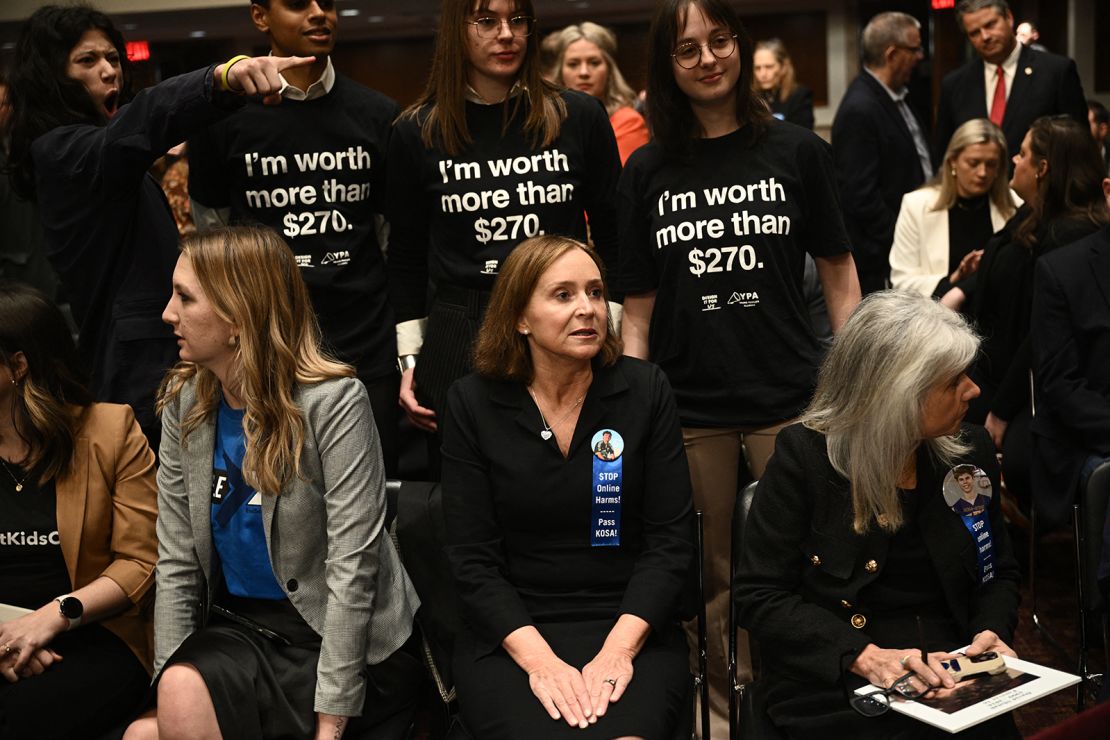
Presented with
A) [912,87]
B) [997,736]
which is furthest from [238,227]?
[912,87]

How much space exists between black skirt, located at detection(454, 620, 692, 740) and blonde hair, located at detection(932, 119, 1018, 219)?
310 cm

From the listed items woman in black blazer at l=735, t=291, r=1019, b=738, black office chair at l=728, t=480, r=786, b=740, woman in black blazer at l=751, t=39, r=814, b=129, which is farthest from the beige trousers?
woman in black blazer at l=751, t=39, r=814, b=129

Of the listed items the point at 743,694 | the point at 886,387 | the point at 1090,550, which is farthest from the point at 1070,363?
the point at 743,694

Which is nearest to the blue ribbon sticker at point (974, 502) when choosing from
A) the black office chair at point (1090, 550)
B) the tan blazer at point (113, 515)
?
the black office chair at point (1090, 550)

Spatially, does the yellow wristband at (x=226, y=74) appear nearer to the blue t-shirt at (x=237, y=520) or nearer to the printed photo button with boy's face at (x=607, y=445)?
the blue t-shirt at (x=237, y=520)

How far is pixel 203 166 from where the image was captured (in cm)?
296

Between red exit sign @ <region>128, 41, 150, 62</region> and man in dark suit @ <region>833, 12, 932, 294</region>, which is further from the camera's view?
man in dark suit @ <region>833, 12, 932, 294</region>

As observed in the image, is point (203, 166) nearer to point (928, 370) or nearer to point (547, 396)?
point (547, 396)

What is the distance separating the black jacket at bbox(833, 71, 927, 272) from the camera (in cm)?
527

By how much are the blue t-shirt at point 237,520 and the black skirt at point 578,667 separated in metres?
0.44

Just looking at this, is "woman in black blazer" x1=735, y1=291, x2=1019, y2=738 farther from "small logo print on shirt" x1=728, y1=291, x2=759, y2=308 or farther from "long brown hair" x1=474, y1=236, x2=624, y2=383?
"long brown hair" x1=474, y1=236, x2=624, y2=383

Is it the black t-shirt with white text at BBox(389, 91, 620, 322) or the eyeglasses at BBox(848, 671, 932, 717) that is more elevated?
the black t-shirt with white text at BBox(389, 91, 620, 322)

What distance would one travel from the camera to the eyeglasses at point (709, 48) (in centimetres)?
271

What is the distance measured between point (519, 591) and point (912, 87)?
9.17 metres
